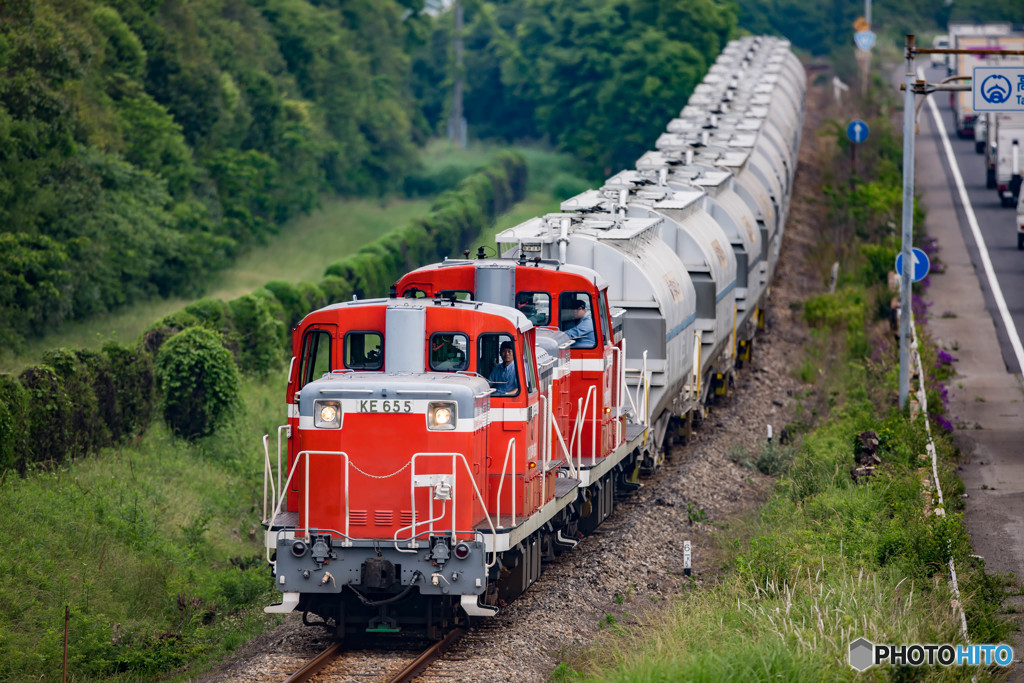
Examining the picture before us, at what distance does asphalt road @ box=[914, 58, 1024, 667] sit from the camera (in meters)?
18.2

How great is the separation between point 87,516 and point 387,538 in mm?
7800

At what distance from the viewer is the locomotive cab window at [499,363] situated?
568 inches

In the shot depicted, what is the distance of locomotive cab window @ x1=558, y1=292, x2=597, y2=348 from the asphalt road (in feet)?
19.2

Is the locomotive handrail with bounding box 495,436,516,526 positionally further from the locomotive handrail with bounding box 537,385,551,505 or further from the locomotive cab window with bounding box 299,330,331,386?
the locomotive cab window with bounding box 299,330,331,386

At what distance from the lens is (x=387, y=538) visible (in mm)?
13812

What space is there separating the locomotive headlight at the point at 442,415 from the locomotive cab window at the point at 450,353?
81 cm

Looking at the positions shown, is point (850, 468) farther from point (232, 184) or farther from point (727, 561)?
point (232, 184)

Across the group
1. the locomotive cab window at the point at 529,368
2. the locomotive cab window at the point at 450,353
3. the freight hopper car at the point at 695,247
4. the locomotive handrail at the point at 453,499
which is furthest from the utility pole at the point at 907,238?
the locomotive handrail at the point at 453,499

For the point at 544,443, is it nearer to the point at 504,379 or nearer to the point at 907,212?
the point at 504,379

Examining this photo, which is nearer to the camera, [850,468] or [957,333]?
[850,468]

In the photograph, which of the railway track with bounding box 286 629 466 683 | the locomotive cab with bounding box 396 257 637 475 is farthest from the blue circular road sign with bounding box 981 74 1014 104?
the railway track with bounding box 286 629 466 683

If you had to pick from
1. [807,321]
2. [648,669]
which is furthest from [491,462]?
[807,321]

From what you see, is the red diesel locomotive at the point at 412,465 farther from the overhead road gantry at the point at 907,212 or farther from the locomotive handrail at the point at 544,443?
the overhead road gantry at the point at 907,212

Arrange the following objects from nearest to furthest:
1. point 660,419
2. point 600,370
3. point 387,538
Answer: point 387,538
point 600,370
point 660,419
